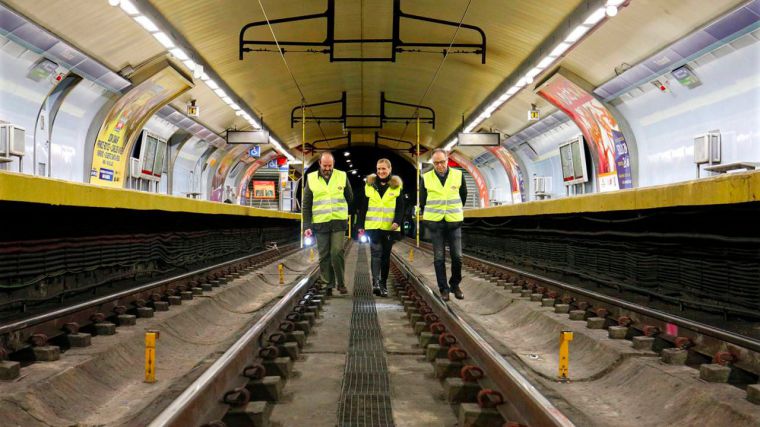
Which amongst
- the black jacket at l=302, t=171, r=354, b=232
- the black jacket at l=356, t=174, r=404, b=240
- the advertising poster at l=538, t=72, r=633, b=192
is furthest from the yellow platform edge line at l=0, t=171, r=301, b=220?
the advertising poster at l=538, t=72, r=633, b=192

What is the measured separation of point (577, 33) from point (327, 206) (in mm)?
4924

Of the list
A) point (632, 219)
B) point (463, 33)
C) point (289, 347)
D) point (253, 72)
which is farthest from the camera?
point (253, 72)

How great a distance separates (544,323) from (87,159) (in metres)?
12.3

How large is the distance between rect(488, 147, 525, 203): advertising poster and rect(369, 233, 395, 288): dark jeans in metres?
18.0

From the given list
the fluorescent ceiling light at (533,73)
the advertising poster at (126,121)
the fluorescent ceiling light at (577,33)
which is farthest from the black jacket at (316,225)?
the advertising poster at (126,121)

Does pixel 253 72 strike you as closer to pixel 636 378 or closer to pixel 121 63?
pixel 121 63

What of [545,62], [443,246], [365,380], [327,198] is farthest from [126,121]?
[365,380]

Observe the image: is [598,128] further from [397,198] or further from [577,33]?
[397,198]

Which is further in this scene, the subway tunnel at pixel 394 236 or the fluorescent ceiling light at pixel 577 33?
the fluorescent ceiling light at pixel 577 33

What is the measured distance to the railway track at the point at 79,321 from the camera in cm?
414

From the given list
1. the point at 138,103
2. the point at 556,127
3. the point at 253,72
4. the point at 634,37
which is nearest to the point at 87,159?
the point at 138,103

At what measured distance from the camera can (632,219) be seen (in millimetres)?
→ 7328

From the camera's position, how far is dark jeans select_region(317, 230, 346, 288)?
837 cm

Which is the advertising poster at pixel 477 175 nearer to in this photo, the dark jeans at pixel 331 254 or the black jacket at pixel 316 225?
the dark jeans at pixel 331 254
